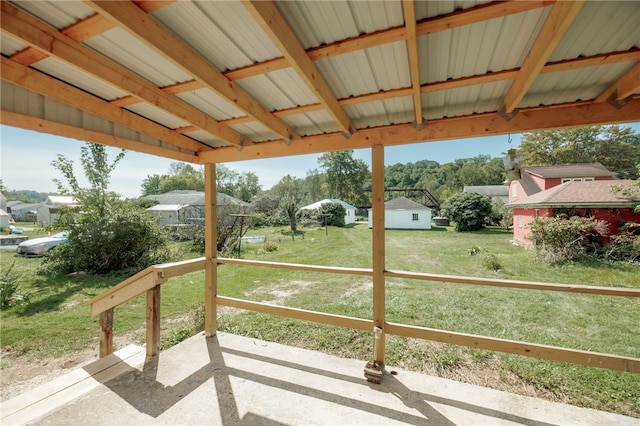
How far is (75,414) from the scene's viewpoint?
A: 2.11 m

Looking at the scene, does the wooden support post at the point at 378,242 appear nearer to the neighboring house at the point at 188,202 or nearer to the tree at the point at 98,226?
the tree at the point at 98,226

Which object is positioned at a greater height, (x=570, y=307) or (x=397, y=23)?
(x=397, y=23)

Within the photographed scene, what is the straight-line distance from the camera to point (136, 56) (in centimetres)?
165

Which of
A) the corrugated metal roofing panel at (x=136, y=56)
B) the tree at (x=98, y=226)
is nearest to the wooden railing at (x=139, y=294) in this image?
the corrugated metal roofing panel at (x=136, y=56)

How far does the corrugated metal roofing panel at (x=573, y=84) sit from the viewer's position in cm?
171

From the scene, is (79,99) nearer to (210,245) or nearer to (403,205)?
(210,245)

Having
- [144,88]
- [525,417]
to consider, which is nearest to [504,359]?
[525,417]

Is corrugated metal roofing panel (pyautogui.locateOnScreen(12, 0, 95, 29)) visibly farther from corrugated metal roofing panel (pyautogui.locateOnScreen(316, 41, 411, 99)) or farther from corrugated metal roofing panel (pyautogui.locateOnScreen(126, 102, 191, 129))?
corrugated metal roofing panel (pyautogui.locateOnScreen(316, 41, 411, 99))

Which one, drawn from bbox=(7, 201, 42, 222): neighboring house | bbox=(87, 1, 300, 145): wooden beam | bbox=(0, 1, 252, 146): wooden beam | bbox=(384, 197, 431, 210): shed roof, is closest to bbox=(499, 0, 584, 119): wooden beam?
bbox=(87, 1, 300, 145): wooden beam

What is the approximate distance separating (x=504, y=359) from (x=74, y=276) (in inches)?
382

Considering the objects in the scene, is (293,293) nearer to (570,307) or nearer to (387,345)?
(387,345)

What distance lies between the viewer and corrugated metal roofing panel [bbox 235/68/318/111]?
6.20ft

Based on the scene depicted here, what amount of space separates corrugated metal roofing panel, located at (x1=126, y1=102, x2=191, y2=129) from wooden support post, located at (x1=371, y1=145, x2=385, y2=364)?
5.99ft

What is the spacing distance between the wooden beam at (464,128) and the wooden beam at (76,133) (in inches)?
31.7
